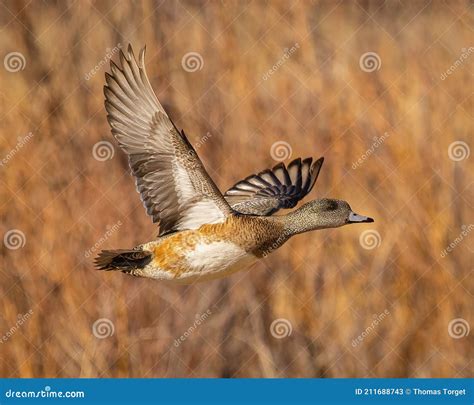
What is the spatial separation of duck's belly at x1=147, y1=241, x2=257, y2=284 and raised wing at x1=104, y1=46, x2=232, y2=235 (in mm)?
78

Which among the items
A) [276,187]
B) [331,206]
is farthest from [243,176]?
[331,206]

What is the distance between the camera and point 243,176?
14.3 feet

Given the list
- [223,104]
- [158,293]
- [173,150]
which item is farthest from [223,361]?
[173,150]

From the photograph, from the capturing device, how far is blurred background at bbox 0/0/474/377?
431 cm

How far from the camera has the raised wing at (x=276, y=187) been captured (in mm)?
3985

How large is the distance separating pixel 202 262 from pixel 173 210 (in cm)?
19

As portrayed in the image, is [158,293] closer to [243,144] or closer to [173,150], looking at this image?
[243,144]

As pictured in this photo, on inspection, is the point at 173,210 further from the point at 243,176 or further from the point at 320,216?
the point at 243,176

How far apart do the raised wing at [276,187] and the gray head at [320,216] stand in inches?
14.7

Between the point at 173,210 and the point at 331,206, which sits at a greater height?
the point at 173,210

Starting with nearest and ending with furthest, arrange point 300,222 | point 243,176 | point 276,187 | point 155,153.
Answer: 1. point 155,153
2. point 300,222
3. point 276,187
4. point 243,176

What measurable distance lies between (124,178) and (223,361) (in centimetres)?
81

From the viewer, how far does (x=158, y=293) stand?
428 centimetres

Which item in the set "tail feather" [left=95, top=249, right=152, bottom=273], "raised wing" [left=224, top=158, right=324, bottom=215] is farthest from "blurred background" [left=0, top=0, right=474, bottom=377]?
"tail feather" [left=95, top=249, right=152, bottom=273]
